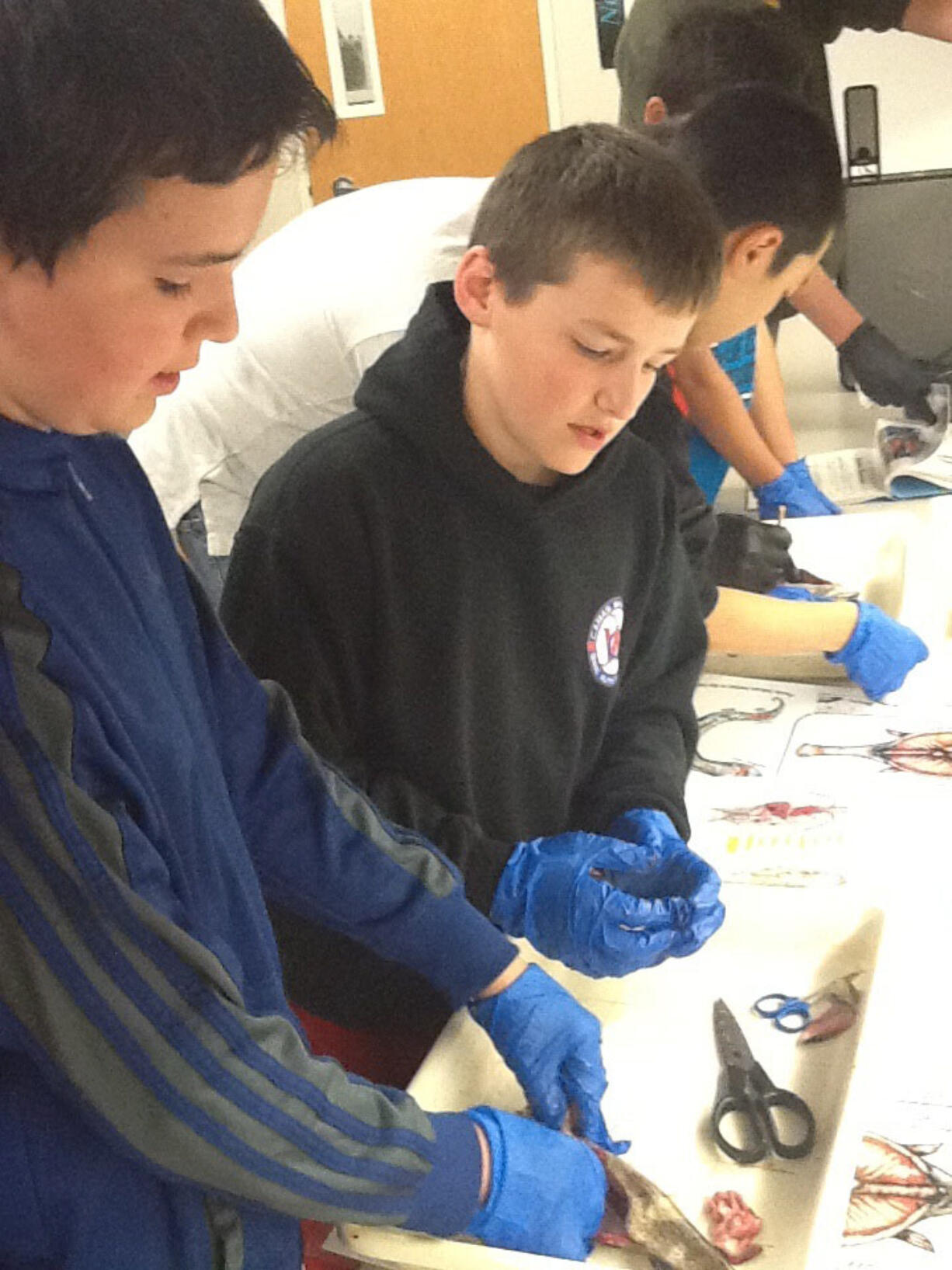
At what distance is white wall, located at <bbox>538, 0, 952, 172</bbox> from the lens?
8.35ft

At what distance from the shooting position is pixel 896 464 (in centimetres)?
195

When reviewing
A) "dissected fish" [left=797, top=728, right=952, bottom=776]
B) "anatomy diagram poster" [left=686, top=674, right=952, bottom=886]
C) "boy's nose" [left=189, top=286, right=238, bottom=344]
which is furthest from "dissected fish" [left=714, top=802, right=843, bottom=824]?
"boy's nose" [left=189, top=286, right=238, bottom=344]

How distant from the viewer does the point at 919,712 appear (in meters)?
1.31

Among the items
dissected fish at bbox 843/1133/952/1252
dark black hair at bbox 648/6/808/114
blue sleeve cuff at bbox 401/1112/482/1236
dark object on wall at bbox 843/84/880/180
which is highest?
dark black hair at bbox 648/6/808/114

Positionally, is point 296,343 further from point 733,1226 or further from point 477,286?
point 733,1226

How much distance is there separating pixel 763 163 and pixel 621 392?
535 millimetres

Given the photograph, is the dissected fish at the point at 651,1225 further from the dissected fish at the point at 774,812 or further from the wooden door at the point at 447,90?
the wooden door at the point at 447,90

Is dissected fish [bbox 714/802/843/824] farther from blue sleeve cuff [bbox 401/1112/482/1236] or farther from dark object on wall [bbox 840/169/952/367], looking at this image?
dark object on wall [bbox 840/169/952/367]

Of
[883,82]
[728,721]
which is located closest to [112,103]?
[728,721]

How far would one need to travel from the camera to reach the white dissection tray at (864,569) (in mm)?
1445

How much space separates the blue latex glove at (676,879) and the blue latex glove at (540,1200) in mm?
197

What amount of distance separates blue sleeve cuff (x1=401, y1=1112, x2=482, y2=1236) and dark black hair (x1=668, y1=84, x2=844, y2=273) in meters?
0.95

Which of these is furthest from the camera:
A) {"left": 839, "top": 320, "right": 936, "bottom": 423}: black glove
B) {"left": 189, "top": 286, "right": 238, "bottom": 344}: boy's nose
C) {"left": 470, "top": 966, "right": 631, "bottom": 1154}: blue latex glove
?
{"left": 839, "top": 320, "right": 936, "bottom": 423}: black glove

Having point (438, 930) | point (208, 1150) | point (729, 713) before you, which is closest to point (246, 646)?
point (438, 930)
